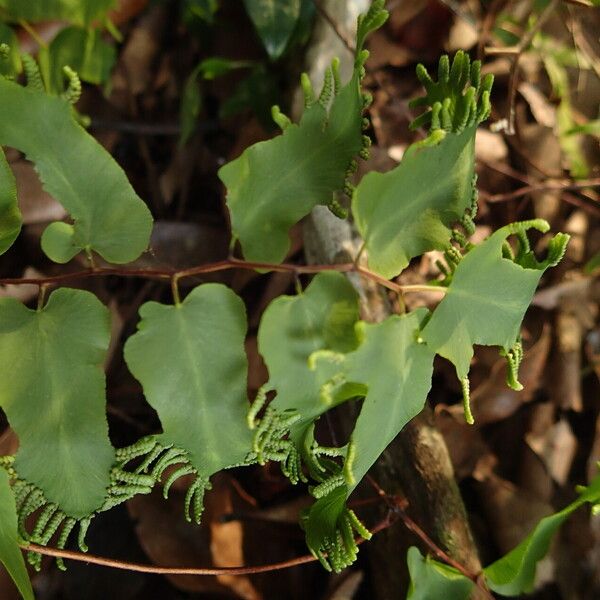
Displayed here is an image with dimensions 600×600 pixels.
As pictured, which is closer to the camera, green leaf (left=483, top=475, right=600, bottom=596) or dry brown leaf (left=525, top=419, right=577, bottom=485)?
green leaf (left=483, top=475, right=600, bottom=596)

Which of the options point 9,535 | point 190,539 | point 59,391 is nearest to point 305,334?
point 59,391

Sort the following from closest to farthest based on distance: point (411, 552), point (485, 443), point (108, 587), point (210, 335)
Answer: point (210, 335) < point (411, 552) < point (108, 587) < point (485, 443)

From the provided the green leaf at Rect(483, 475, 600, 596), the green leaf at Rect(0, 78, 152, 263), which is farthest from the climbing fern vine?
the green leaf at Rect(483, 475, 600, 596)

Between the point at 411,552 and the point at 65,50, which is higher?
the point at 65,50

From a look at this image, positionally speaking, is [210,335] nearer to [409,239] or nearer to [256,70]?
[409,239]

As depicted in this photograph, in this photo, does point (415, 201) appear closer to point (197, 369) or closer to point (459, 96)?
point (459, 96)

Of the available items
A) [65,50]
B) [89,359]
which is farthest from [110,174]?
[65,50]

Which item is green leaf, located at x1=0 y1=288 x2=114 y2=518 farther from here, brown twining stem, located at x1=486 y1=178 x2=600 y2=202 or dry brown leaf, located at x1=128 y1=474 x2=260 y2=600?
brown twining stem, located at x1=486 y1=178 x2=600 y2=202
